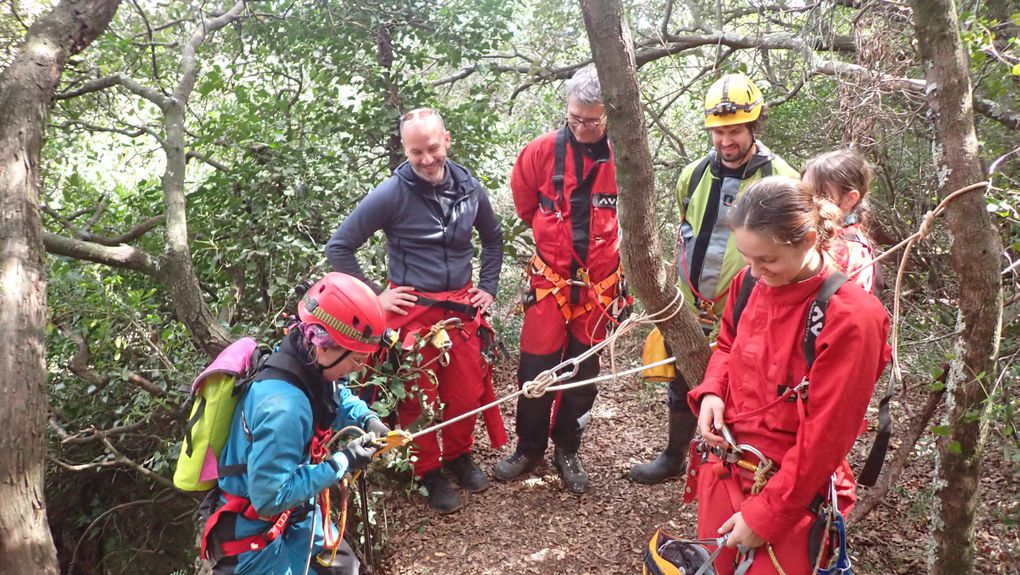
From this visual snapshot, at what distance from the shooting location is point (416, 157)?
3.73 m

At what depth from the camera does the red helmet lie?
2496 millimetres

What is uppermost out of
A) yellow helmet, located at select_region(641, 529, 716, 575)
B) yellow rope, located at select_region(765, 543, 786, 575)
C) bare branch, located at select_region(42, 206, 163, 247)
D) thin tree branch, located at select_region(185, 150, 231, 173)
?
thin tree branch, located at select_region(185, 150, 231, 173)

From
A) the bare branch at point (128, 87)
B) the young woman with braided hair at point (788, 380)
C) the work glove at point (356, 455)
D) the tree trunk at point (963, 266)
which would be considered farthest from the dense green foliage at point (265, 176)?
the young woman with braided hair at point (788, 380)

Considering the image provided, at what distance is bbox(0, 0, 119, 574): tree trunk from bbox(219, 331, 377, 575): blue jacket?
1.98ft

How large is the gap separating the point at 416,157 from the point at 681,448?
92.8 inches

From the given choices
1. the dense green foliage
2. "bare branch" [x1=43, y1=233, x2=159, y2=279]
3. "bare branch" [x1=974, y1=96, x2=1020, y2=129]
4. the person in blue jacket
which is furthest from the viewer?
the dense green foliage

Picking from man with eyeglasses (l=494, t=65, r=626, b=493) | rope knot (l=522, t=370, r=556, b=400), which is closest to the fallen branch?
man with eyeglasses (l=494, t=65, r=626, b=493)

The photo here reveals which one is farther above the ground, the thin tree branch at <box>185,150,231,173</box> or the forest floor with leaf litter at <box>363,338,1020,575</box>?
the thin tree branch at <box>185,150,231,173</box>

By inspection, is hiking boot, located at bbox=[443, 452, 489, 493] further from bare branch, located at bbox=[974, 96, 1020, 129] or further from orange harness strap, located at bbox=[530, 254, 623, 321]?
bare branch, located at bbox=[974, 96, 1020, 129]

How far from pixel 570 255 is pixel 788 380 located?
6.58 feet

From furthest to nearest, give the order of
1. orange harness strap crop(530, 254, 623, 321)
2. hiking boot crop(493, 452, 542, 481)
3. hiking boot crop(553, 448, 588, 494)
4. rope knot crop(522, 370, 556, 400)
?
hiking boot crop(493, 452, 542, 481) < hiking boot crop(553, 448, 588, 494) < orange harness strap crop(530, 254, 623, 321) < rope knot crop(522, 370, 556, 400)

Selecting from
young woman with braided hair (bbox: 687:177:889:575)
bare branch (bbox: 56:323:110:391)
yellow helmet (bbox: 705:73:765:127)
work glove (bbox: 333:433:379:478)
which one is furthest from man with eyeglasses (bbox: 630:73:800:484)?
bare branch (bbox: 56:323:110:391)

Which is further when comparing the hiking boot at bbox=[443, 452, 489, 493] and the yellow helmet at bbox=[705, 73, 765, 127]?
the hiking boot at bbox=[443, 452, 489, 493]

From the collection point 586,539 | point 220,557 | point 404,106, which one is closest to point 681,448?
point 586,539
